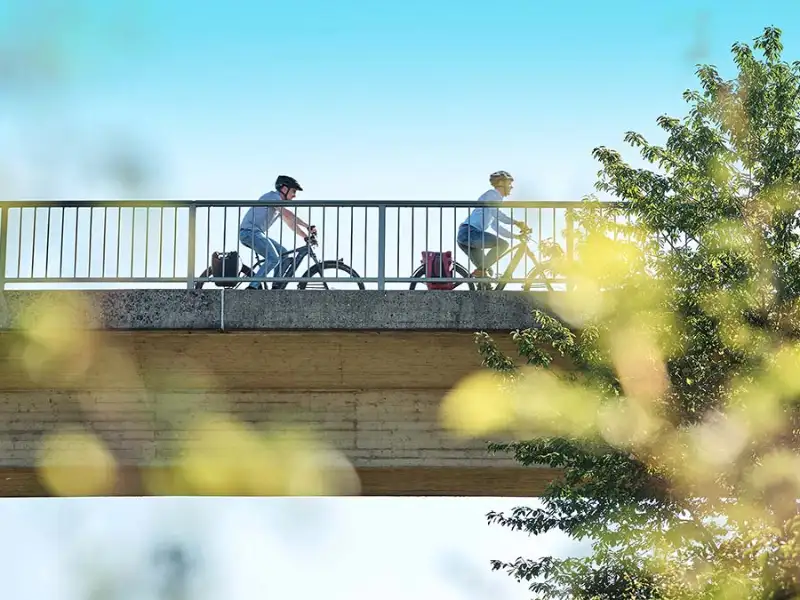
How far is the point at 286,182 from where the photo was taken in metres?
16.0

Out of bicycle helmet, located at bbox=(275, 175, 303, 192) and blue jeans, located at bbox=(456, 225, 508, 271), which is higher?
bicycle helmet, located at bbox=(275, 175, 303, 192)

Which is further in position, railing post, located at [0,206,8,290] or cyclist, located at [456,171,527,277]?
cyclist, located at [456,171,527,277]

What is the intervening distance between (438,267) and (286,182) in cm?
165

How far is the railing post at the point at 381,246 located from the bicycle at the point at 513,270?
28 centimetres

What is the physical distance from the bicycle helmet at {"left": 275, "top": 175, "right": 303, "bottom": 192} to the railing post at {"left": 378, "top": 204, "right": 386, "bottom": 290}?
1.19m

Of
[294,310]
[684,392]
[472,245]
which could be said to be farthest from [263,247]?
[684,392]

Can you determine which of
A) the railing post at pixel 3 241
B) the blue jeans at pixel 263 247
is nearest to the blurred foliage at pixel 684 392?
the blue jeans at pixel 263 247

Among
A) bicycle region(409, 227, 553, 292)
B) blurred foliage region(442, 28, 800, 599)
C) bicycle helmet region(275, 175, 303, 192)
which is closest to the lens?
blurred foliage region(442, 28, 800, 599)

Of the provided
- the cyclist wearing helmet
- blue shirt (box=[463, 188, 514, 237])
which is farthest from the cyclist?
the cyclist wearing helmet

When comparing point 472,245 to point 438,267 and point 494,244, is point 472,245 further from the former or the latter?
point 438,267

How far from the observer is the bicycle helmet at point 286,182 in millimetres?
15938

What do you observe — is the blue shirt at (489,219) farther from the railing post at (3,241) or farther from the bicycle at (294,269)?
the railing post at (3,241)

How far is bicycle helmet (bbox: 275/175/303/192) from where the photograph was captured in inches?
627

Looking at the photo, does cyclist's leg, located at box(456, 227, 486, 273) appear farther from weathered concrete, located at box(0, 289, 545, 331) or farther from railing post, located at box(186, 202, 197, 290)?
railing post, located at box(186, 202, 197, 290)
